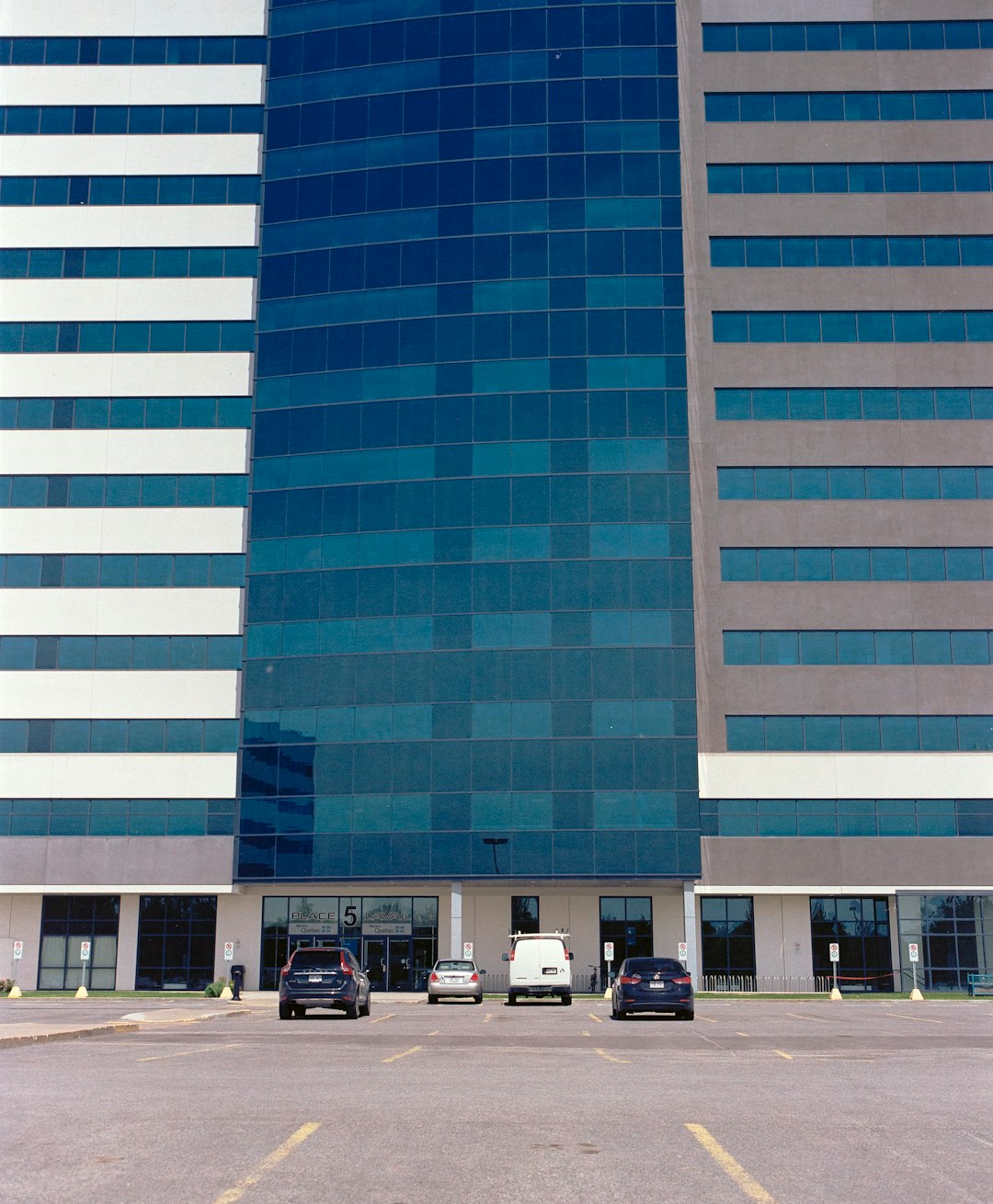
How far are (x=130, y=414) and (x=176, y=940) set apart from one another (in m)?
23.4

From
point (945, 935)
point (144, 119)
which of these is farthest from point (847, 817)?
point (144, 119)

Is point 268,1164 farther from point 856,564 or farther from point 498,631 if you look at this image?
point 856,564

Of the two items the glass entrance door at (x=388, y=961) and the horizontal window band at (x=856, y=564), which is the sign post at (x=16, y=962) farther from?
the horizontal window band at (x=856, y=564)

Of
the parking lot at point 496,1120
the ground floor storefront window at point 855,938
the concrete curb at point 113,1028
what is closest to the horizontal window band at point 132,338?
the concrete curb at point 113,1028

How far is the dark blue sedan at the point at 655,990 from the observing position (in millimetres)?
31969

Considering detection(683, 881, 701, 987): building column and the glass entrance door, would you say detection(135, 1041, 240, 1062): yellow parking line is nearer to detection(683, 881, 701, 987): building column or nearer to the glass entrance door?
detection(683, 881, 701, 987): building column

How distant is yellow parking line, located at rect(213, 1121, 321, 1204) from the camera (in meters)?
8.12

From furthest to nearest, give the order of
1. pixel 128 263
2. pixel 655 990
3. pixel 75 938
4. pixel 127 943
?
pixel 128 263, pixel 75 938, pixel 127 943, pixel 655 990

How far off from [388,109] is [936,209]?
2544 centimetres

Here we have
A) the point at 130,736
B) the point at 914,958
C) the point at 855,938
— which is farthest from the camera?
the point at 130,736

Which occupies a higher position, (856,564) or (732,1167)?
(856,564)

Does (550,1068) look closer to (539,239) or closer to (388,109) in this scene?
(539,239)

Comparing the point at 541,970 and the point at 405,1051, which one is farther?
the point at 541,970

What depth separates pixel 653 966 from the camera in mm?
32688
